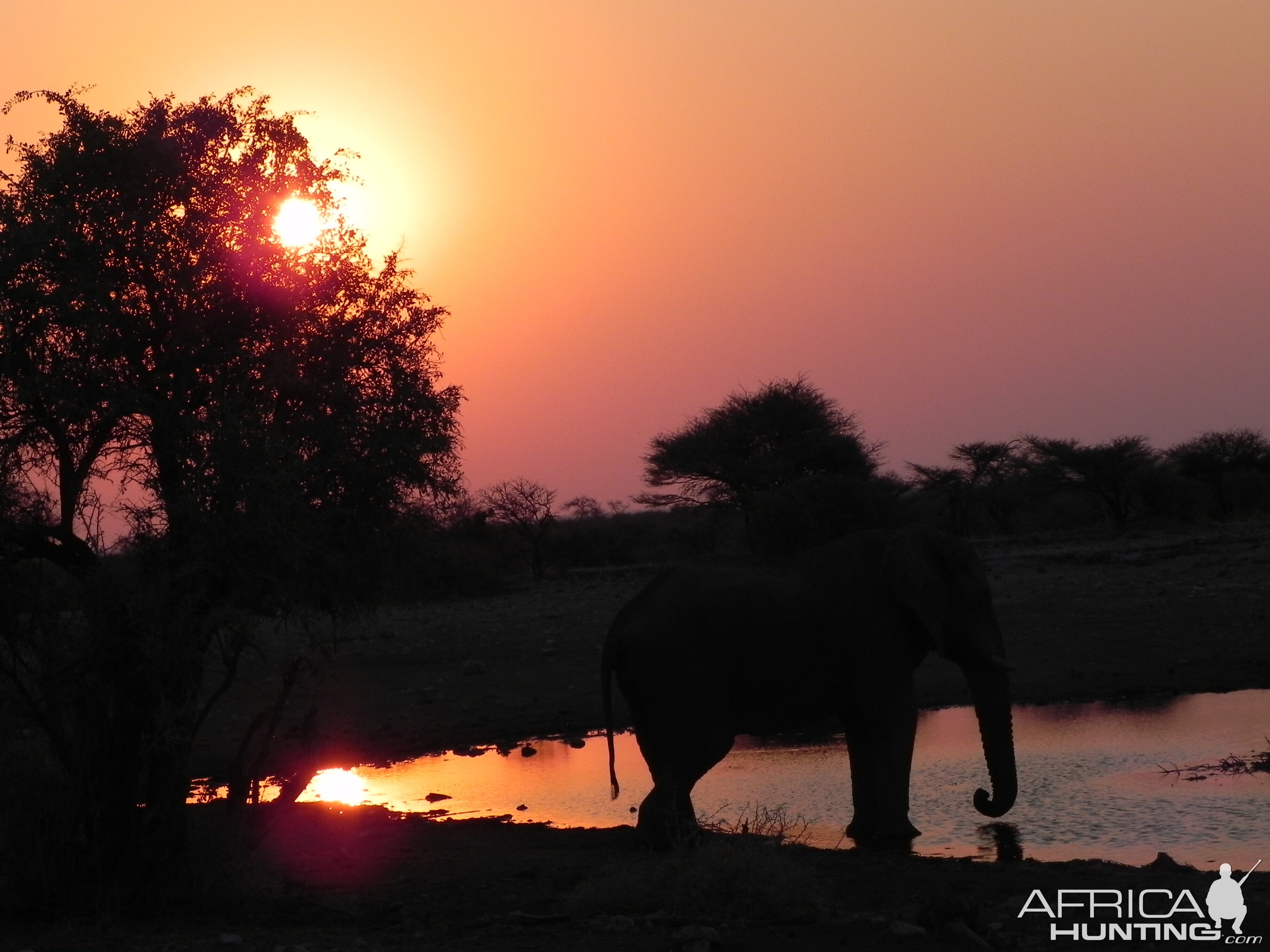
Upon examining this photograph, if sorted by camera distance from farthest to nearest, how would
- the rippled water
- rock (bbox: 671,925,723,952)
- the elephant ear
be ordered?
the elephant ear → the rippled water → rock (bbox: 671,925,723,952)

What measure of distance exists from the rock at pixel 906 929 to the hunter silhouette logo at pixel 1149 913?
70 cm

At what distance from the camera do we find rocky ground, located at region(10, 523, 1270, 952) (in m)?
8.23

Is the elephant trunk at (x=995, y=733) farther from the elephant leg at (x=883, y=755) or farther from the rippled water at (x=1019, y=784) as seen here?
the elephant leg at (x=883, y=755)

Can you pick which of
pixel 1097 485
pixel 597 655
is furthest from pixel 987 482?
pixel 597 655

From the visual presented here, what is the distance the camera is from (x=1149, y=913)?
7969 millimetres

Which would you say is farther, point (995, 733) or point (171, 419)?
point (995, 733)

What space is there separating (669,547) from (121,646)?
57.0 meters

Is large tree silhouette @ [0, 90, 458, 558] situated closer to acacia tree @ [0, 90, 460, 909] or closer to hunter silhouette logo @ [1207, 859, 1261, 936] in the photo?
acacia tree @ [0, 90, 460, 909]

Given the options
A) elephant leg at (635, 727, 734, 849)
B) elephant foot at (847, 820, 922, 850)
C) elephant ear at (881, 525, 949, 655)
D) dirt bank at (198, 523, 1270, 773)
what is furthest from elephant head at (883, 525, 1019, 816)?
dirt bank at (198, 523, 1270, 773)

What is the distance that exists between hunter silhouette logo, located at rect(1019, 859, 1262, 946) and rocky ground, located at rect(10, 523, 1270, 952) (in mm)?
134

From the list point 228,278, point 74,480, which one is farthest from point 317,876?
Answer: point 228,278

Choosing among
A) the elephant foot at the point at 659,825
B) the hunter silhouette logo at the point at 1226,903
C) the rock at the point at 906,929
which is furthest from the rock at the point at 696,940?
the elephant foot at the point at 659,825

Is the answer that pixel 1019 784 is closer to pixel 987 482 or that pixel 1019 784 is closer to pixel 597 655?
pixel 597 655

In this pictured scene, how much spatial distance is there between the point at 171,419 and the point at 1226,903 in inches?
286
